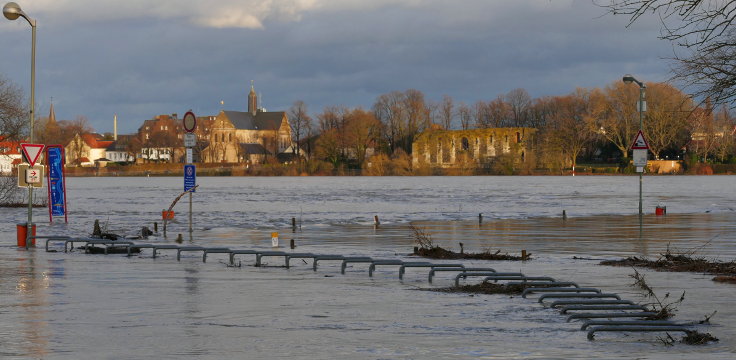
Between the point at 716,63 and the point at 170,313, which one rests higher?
the point at 716,63

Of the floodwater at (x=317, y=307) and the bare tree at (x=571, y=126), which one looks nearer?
the floodwater at (x=317, y=307)

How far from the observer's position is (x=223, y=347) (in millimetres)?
11703

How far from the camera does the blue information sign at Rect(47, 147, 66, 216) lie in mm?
39156

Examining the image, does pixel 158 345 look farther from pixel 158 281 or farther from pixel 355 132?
pixel 355 132

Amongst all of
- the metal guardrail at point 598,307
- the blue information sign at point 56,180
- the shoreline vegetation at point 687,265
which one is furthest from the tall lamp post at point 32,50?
the metal guardrail at point 598,307

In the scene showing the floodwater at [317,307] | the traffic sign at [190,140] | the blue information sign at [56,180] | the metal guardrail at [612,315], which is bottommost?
the floodwater at [317,307]

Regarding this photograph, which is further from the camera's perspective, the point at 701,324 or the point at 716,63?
the point at 716,63

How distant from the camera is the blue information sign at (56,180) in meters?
39.2

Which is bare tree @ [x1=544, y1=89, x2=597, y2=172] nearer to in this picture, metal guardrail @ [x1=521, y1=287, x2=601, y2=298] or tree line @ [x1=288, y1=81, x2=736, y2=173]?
tree line @ [x1=288, y1=81, x2=736, y2=173]

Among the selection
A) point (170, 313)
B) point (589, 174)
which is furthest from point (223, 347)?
point (589, 174)

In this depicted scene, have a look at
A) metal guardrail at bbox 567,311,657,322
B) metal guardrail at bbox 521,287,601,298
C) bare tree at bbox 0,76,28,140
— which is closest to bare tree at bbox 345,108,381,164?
bare tree at bbox 0,76,28,140

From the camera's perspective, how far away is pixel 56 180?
3922 cm

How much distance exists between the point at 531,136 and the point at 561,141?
12.4 metres

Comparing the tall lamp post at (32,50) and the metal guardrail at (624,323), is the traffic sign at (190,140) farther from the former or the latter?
the metal guardrail at (624,323)
